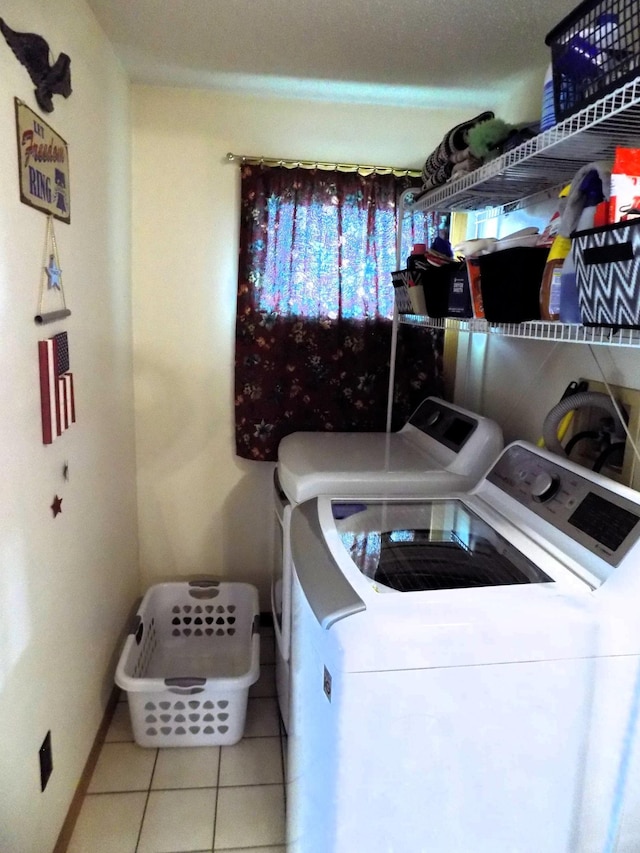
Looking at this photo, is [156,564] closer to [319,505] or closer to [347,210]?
[319,505]

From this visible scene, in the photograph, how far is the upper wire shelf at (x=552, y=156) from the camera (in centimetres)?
110

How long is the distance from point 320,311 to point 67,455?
48.4 inches

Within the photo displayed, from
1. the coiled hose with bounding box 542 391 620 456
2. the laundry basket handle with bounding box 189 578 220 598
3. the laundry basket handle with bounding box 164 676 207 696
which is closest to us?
the coiled hose with bounding box 542 391 620 456

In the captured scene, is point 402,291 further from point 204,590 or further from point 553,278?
point 204,590

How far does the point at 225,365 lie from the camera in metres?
2.55

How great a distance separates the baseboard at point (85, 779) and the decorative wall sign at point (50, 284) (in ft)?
4.61

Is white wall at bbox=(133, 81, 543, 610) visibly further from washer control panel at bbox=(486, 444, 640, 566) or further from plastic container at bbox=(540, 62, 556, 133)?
washer control panel at bbox=(486, 444, 640, 566)

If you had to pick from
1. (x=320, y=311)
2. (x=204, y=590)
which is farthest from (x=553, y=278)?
(x=204, y=590)

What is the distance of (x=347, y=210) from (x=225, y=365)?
83 centimetres

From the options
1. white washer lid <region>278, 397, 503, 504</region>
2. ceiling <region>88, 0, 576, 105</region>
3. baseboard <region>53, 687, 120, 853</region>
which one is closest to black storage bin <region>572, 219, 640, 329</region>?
white washer lid <region>278, 397, 503, 504</region>

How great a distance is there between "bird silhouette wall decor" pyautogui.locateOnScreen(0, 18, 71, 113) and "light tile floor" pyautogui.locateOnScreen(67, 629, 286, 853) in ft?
6.51

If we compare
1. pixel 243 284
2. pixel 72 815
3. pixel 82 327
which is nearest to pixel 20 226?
pixel 82 327

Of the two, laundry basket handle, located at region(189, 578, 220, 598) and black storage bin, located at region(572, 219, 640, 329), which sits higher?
black storage bin, located at region(572, 219, 640, 329)

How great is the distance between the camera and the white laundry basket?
1.98m
